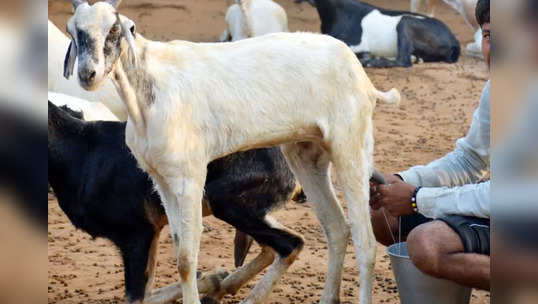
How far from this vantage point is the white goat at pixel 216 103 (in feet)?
10.6

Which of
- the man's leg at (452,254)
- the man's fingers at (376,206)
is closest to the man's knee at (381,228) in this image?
the man's fingers at (376,206)

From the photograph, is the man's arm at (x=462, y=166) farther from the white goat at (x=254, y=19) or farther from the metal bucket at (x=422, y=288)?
the white goat at (x=254, y=19)

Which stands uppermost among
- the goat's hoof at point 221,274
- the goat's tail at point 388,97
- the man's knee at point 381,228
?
the goat's tail at point 388,97

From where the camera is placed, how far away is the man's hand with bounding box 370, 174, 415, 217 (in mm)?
3871

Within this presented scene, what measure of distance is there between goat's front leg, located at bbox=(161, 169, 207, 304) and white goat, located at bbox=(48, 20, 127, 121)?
2457 millimetres

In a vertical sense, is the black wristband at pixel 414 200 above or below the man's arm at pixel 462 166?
below

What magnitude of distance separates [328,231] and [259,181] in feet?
1.46

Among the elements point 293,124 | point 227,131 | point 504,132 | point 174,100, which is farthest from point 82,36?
point 504,132

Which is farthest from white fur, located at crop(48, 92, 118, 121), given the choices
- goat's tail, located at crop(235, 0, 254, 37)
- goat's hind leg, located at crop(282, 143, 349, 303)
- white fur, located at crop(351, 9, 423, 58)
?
white fur, located at crop(351, 9, 423, 58)

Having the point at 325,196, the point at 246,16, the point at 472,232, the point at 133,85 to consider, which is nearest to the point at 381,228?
the point at 325,196

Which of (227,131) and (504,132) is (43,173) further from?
(227,131)

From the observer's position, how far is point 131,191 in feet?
13.3

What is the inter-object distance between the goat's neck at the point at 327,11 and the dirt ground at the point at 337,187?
4.13 ft

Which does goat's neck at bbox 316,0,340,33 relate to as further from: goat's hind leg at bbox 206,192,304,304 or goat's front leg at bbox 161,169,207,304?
goat's front leg at bbox 161,169,207,304
